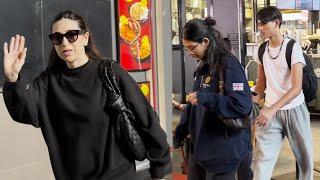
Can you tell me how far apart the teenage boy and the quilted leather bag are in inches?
70.4

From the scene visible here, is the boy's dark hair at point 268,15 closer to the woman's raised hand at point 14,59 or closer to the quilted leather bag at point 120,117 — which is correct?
the quilted leather bag at point 120,117

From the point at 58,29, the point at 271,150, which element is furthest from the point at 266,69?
the point at 58,29

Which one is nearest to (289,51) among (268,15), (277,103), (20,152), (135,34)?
(268,15)

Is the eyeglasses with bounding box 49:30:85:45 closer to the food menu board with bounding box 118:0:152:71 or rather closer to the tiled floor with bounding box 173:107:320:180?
the food menu board with bounding box 118:0:152:71

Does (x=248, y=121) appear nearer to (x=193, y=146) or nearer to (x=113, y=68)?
(x=193, y=146)

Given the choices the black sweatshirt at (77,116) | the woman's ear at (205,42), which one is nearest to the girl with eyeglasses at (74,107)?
the black sweatshirt at (77,116)

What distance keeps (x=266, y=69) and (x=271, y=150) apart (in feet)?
2.15

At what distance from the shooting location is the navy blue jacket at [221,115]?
291 centimetres

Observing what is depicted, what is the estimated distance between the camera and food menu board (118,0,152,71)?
16.8 ft

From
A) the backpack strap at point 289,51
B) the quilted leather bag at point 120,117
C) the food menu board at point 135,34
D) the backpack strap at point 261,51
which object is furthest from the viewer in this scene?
the food menu board at point 135,34

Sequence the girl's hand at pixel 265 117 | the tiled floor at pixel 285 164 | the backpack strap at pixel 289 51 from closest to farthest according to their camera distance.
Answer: the girl's hand at pixel 265 117
the backpack strap at pixel 289 51
the tiled floor at pixel 285 164

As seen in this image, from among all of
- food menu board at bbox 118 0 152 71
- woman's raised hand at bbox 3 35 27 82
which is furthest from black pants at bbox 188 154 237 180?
food menu board at bbox 118 0 152 71

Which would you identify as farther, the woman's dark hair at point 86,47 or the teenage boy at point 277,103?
the teenage boy at point 277,103

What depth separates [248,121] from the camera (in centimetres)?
306
